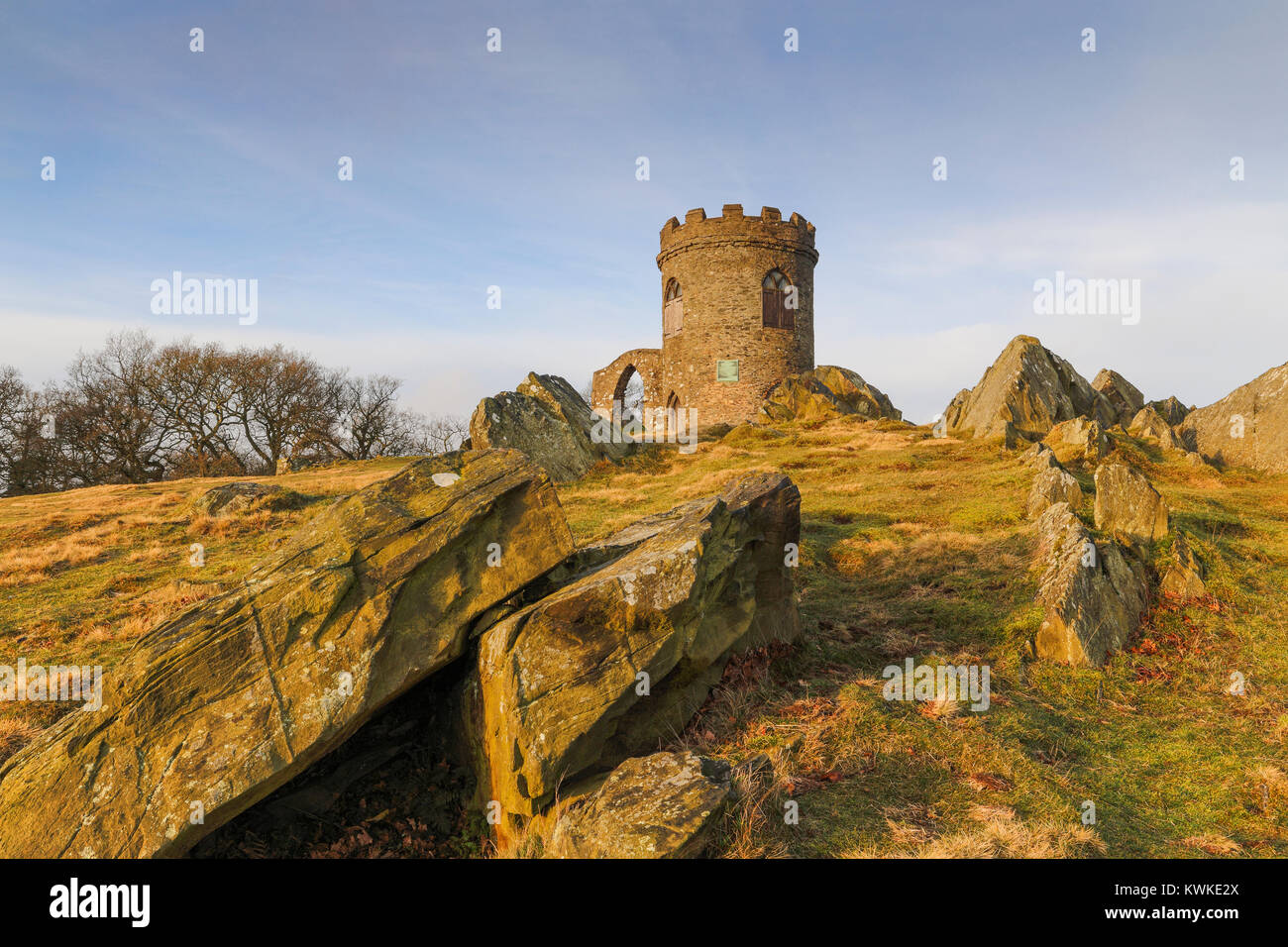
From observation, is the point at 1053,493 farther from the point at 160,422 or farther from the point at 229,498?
the point at 160,422

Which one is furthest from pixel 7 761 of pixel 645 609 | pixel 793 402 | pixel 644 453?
pixel 793 402

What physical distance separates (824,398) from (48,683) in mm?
33363

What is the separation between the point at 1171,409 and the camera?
26688 millimetres

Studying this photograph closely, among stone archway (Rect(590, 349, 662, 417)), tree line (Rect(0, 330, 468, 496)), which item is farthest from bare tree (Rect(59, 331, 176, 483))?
stone archway (Rect(590, 349, 662, 417))

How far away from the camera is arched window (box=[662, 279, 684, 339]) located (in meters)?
43.4

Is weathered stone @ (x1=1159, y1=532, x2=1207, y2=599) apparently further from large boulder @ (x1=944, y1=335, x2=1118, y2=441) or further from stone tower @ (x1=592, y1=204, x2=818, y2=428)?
stone tower @ (x1=592, y1=204, x2=818, y2=428)

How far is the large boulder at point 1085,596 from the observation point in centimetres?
960

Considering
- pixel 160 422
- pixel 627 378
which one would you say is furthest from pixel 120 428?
pixel 627 378

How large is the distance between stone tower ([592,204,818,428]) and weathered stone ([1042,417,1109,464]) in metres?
21.9

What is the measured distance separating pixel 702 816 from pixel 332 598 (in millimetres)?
3865

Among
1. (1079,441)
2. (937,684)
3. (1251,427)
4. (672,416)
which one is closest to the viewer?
(937,684)

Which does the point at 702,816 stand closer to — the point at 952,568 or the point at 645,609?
the point at 645,609

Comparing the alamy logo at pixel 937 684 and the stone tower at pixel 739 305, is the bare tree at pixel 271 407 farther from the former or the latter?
the alamy logo at pixel 937 684

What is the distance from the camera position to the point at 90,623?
12273 millimetres
